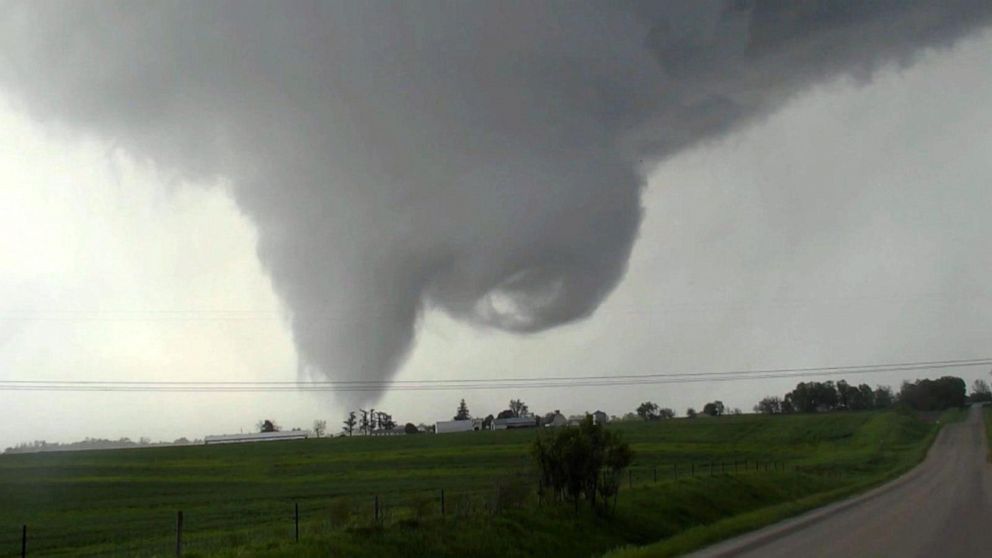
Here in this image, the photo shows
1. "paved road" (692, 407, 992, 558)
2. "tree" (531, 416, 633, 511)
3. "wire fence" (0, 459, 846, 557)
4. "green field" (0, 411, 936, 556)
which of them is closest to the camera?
"paved road" (692, 407, 992, 558)

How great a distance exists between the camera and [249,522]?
132 feet

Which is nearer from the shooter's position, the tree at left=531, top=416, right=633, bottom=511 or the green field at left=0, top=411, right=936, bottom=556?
the green field at left=0, top=411, right=936, bottom=556

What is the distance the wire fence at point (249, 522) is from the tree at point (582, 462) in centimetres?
75

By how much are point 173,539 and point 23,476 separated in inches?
2718

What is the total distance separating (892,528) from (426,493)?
98.3 ft

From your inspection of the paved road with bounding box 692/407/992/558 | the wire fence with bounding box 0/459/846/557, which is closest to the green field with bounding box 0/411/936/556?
the wire fence with bounding box 0/459/846/557

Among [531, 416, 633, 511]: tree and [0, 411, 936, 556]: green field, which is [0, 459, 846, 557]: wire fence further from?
[531, 416, 633, 511]: tree

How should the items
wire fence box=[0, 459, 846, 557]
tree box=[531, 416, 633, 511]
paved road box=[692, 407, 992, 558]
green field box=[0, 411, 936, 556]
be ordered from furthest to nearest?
tree box=[531, 416, 633, 511] → green field box=[0, 411, 936, 556] → wire fence box=[0, 459, 846, 557] → paved road box=[692, 407, 992, 558]

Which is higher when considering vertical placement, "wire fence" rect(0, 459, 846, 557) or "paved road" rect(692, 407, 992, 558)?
"wire fence" rect(0, 459, 846, 557)

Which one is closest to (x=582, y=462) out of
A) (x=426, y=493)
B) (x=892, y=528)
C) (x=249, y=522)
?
(x=892, y=528)

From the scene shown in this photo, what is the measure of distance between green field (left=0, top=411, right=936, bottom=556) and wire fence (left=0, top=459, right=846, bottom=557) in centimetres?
13

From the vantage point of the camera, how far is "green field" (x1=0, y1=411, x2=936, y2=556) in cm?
2348

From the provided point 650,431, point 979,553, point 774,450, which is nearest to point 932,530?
point 979,553

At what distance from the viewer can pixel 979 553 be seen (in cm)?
2067
